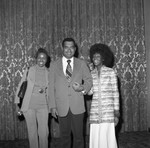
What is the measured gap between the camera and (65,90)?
2.71 meters

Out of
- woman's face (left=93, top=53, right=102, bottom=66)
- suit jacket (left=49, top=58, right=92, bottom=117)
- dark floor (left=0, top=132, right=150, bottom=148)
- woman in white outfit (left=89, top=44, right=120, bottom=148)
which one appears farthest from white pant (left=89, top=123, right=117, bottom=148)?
dark floor (left=0, top=132, right=150, bottom=148)

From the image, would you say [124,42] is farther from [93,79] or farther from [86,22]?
[93,79]

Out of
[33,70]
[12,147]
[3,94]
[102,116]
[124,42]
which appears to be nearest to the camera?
[102,116]

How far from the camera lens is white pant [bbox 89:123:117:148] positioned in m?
2.72

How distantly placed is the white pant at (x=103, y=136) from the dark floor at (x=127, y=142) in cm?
111

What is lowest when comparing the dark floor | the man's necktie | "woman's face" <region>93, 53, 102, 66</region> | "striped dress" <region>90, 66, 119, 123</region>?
the dark floor

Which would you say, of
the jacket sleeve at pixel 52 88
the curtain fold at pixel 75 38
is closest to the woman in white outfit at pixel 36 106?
the jacket sleeve at pixel 52 88

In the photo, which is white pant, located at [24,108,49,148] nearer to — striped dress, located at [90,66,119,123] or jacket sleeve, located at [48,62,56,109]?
jacket sleeve, located at [48,62,56,109]

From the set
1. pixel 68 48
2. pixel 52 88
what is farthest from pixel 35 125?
pixel 68 48

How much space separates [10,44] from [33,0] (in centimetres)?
105

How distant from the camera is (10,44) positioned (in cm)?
441

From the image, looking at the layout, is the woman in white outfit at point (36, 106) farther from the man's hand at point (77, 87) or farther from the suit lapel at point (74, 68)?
the man's hand at point (77, 87)

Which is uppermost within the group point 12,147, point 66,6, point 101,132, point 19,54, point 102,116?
point 66,6

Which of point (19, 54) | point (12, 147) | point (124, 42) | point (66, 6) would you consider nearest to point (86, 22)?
point (66, 6)
